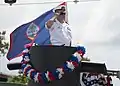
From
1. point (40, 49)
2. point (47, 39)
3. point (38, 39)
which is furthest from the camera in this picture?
point (38, 39)

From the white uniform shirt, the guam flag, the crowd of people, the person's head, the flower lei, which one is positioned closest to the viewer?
the flower lei

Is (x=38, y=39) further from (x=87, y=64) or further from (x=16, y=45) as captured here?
(x=87, y=64)

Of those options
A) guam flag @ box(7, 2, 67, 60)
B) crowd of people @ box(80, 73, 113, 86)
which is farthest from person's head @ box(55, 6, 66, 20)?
crowd of people @ box(80, 73, 113, 86)

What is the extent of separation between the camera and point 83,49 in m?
6.39

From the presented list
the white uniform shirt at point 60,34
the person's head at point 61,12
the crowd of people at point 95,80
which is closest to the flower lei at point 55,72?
the white uniform shirt at point 60,34

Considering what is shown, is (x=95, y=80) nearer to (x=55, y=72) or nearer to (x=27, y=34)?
(x=55, y=72)

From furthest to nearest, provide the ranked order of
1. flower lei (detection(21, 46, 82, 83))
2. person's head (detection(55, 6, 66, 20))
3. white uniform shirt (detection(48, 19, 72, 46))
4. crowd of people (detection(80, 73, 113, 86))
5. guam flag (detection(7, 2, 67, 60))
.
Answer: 1. guam flag (detection(7, 2, 67, 60))
2. crowd of people (detection(80, 73, 113, 86))
3. person's head (detection(55, 6, 66, 20))
4. white uniform shirt (detection(48, 19, 72, 46))
5. flower lei (detection(21, 46, 82, 83))

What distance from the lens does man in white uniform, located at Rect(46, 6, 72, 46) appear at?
6.36m

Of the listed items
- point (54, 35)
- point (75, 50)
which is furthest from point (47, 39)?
point (75, 50)

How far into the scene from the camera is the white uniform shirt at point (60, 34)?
6.36 m

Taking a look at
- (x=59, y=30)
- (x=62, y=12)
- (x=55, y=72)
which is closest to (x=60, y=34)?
(x=59, y=30)

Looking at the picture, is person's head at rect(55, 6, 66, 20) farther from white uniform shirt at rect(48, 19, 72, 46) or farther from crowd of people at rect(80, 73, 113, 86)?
crowd of people at rect(80, 73, 113, 86)

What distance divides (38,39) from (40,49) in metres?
1.04

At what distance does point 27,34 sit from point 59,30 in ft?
4.27
